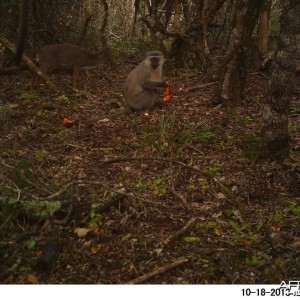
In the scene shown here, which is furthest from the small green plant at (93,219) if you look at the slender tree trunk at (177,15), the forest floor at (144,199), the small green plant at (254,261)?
the slender tree trunk at (177,15)

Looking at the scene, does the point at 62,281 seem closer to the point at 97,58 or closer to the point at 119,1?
the point at 97,58

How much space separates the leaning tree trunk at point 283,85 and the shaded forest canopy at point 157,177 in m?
0.01

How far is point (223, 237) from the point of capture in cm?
394

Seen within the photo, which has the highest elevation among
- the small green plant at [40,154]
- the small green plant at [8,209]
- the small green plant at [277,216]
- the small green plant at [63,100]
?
the small green plant at [63,100]

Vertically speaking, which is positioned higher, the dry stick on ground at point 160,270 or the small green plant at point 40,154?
the small green plant at point 40,154

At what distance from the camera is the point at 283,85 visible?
15.8 ft

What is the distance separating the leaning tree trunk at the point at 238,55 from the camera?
6672 millimetres

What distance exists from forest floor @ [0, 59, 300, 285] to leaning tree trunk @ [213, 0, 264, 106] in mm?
273

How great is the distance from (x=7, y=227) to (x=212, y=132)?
3.25m

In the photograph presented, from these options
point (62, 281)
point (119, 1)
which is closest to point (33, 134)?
point (62, 281)

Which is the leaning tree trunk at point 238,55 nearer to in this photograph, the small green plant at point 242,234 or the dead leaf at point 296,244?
the small green plant at point 242,234

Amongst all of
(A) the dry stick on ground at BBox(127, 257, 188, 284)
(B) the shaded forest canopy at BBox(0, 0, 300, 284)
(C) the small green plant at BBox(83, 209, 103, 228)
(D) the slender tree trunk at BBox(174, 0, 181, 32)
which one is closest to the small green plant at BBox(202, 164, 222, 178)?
(B) the shaded forest canopy at BBox(0, 0, 300, 284)

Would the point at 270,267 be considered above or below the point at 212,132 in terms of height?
below

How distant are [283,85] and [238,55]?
2091mm
